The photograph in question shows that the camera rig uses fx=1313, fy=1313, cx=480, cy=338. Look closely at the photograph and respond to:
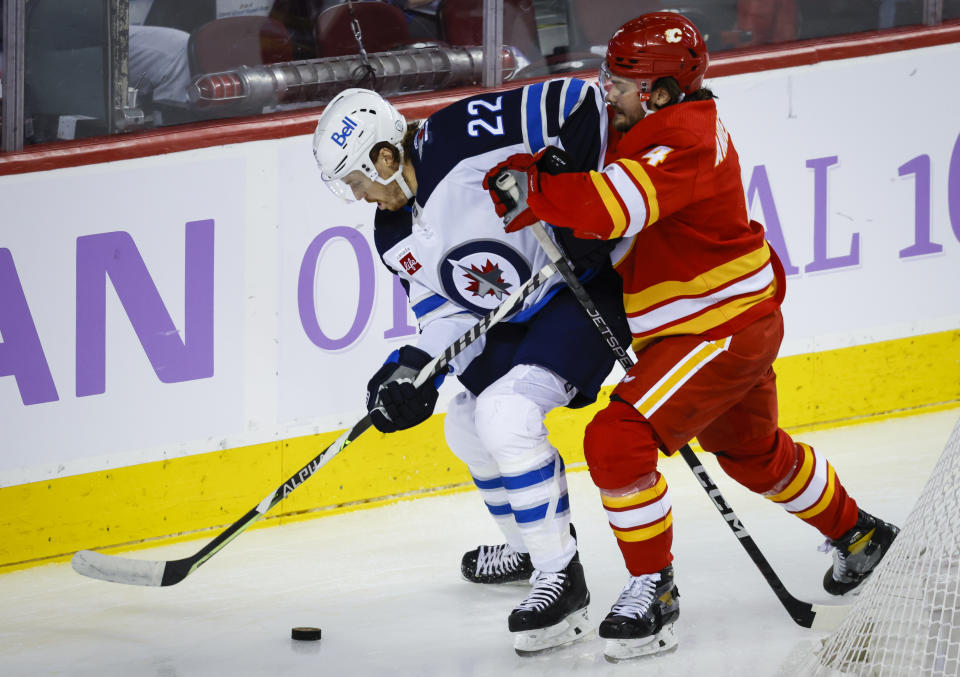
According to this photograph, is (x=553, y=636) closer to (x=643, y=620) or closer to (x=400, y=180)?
(x=643, y=620)

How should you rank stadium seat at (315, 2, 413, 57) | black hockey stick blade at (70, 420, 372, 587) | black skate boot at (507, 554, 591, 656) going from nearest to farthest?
black skate boot at (507, 554, 591, 656), black hockey stick blade at (70, 420, 372, 587), stadium seat at (315, 2, 413, 57)

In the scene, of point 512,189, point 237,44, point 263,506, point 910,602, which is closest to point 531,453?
point 512,189

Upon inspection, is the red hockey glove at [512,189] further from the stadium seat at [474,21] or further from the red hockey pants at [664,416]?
the stadium seat at [474,21]

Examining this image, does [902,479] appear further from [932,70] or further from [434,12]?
[434,12]

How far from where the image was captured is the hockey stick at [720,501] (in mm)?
2379

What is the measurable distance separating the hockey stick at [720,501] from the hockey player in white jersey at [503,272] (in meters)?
0.04

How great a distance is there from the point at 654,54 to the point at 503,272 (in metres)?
0.51

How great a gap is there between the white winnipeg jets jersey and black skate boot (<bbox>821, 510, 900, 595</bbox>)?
76 cm

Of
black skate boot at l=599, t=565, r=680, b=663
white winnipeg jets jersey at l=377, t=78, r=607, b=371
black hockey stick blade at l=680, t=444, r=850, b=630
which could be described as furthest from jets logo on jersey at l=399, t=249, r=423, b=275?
black skate boot at l=599, t=565, r=680, b=663

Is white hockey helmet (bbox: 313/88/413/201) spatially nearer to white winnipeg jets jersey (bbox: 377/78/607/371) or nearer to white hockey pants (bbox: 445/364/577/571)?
white winnipeg jets jersey (bbox: 377/78/607/371)

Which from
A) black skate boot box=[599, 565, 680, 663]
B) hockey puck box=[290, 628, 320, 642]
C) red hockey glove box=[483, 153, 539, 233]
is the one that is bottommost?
hockey puck box=[290, 628, 320, 642]

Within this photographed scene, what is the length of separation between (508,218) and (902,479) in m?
1.53

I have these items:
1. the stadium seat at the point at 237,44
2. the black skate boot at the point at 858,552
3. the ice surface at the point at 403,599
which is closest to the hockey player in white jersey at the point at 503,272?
the ice surface at the point at 403,599

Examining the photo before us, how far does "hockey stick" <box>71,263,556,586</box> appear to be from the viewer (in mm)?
2451
